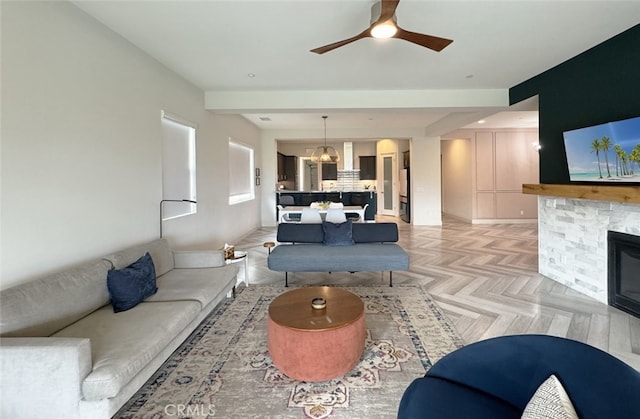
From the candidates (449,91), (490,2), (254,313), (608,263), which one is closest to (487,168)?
(449,91)

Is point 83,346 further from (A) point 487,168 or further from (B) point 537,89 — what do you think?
(A) point 487,168

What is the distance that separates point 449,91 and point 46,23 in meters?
5.06

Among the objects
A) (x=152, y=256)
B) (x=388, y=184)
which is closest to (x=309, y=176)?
(x=388, y=184)

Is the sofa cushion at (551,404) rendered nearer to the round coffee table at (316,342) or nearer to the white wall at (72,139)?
the round coffee table at (316,342)

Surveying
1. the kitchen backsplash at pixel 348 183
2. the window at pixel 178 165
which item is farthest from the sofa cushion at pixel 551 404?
the kitchen backsplash at pixel 348 183

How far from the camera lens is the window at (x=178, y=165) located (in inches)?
163

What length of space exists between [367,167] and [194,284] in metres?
10.0

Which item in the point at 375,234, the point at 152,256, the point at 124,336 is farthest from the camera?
the point at 375,234

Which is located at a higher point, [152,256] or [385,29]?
[385,29]

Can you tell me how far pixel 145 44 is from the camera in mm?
3375

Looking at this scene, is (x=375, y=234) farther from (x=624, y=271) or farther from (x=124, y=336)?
(x=124, y=336)

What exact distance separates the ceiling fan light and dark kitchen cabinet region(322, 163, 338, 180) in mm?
9584

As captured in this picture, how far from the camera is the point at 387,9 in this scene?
2.21 meters

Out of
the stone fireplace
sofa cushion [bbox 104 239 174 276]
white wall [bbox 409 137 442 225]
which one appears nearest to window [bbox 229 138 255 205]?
sofa cushion [bbox 104 239 174 276]
